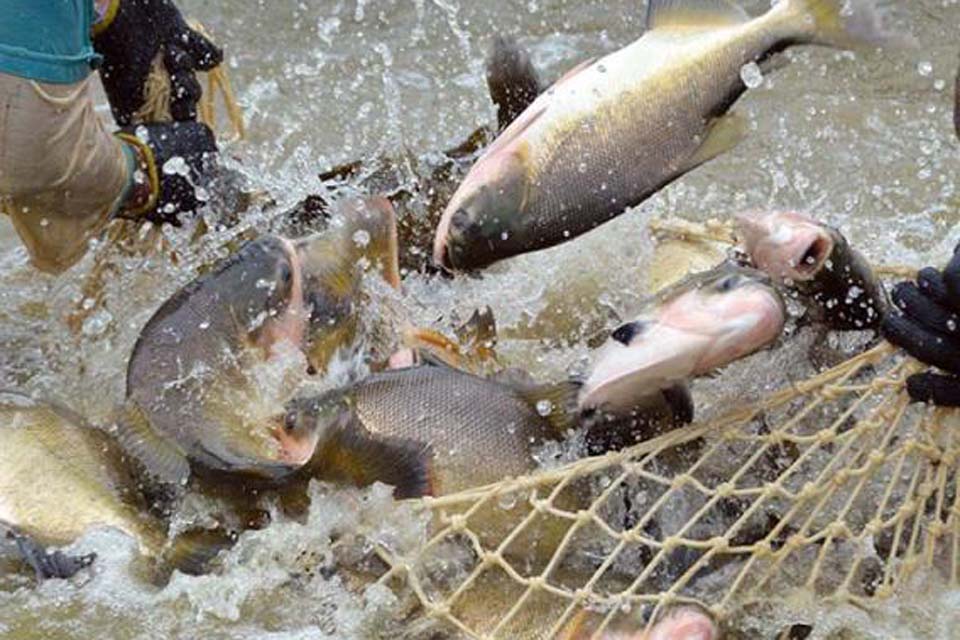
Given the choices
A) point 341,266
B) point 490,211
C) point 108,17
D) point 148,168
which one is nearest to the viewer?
point 490,211

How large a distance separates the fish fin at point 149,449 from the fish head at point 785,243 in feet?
3.54

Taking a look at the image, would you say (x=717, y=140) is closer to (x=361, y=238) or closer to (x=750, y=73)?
(x=750, y=73)

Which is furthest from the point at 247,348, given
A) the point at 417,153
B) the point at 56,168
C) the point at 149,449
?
the point at 417,153

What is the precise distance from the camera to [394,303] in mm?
3113

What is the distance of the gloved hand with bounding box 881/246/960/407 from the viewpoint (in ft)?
8.75

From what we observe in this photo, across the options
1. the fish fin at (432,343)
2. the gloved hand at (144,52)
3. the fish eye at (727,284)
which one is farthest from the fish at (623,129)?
the gloved hand at (144,52)

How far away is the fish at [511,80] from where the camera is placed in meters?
3.21

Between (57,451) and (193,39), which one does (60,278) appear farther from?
(57,451)

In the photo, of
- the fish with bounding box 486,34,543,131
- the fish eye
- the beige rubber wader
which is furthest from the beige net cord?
the beige rubber wader

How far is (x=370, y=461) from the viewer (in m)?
2.60

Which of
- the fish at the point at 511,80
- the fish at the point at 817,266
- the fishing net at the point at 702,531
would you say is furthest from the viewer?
the fish at the point at 511,80

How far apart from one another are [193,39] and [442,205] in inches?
35.3

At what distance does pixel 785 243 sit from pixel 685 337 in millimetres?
294

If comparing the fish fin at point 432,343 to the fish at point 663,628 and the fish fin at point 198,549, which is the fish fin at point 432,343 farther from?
the fish at point 663,628
